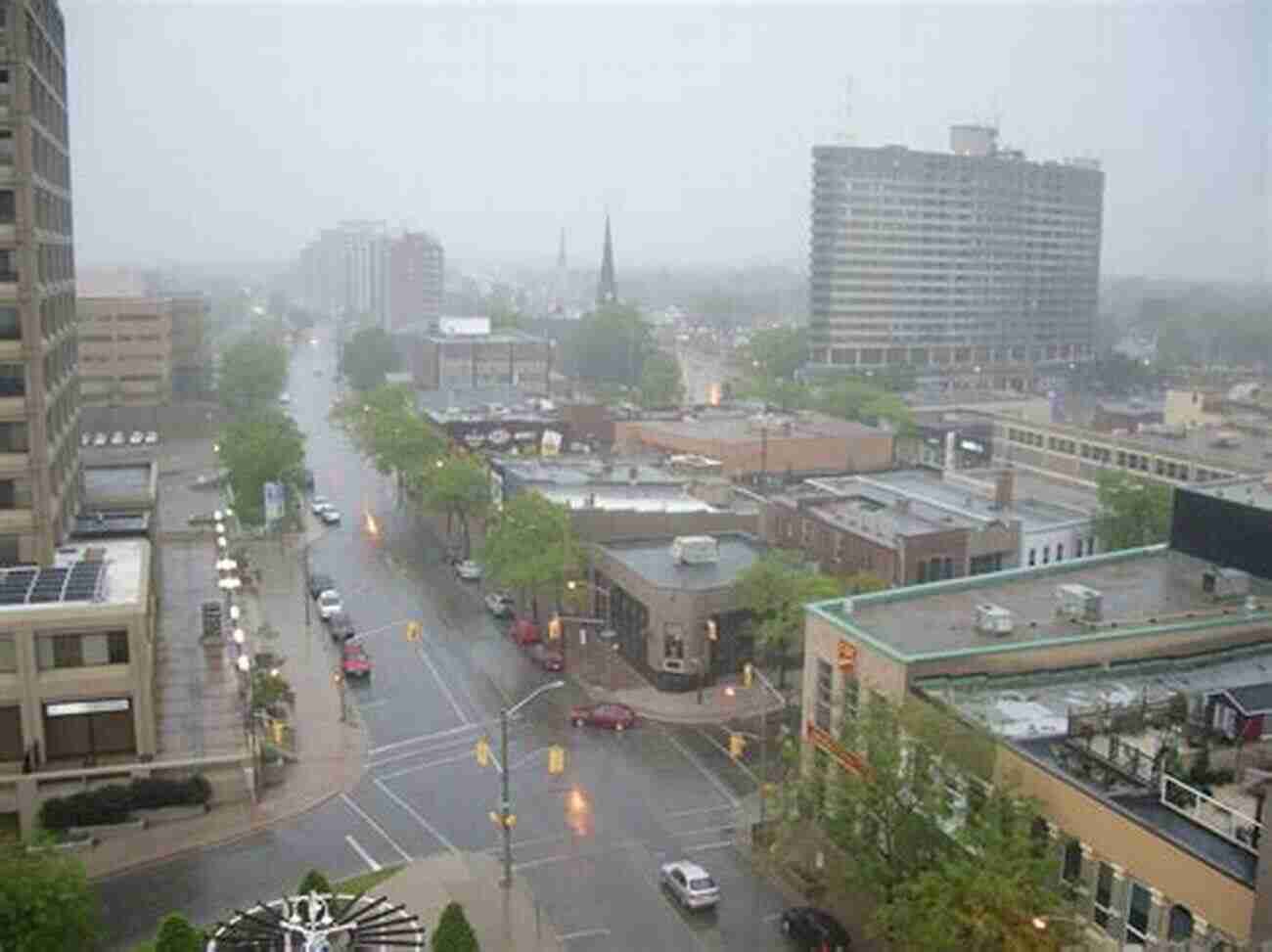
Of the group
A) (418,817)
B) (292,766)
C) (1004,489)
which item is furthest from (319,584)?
(1004,489)

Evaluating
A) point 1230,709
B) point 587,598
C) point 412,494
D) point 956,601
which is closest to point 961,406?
point 412,494

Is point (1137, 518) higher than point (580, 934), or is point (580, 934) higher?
point (1137, 518)

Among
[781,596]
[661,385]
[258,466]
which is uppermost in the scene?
[661,385]

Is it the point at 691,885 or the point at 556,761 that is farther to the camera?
Result: the point at 556,761

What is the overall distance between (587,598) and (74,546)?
2486 cm

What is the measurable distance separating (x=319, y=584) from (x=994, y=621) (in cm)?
4536

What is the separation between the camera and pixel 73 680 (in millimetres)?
48625

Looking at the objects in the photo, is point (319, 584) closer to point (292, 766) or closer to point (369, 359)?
point (292, 766)

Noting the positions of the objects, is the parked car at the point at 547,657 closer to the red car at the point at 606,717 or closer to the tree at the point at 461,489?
the red car at the point at 606,717

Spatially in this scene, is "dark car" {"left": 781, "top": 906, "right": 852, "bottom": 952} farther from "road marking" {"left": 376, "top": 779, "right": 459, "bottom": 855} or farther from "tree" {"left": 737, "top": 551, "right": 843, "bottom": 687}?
"tree" {"left": 737, "top": 551, "right": 843, "bottom": 687}

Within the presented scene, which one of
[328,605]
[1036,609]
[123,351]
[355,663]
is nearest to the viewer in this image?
[1036,609]

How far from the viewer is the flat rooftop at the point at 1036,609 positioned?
138 ft

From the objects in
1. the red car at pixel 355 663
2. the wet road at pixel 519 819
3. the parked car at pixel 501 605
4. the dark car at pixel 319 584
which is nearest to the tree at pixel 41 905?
the wet road at pixel 519 819

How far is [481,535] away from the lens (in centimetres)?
9219
